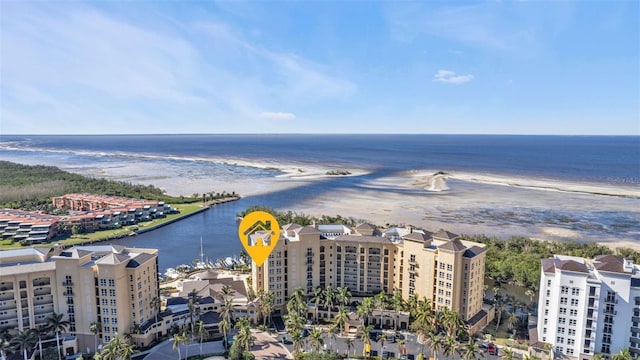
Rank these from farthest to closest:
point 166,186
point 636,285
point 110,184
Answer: point 166,186 < point 110,184 < point 636,285

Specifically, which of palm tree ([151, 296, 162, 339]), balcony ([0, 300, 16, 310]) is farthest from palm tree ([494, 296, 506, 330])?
balcony ([0, 300, 16, 310])

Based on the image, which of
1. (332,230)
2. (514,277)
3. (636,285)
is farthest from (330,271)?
(636,285)

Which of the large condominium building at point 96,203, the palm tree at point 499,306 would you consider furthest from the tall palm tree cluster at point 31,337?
the large condominium building at point 96,203

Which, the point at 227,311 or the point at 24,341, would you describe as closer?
the point at 24,341

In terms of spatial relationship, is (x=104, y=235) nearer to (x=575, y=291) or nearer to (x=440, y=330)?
(x=440, y=330)

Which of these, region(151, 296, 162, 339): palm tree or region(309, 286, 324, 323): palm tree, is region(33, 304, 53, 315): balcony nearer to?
region(151, 296, 162, 339): palm tree

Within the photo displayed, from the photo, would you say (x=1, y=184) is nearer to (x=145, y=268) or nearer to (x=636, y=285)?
(x=145, y=268)

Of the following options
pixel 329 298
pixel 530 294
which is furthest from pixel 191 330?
pixel 530 294
